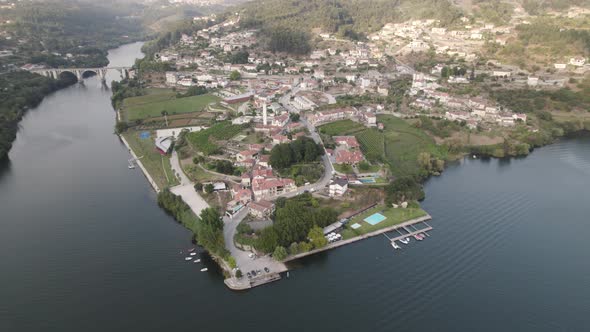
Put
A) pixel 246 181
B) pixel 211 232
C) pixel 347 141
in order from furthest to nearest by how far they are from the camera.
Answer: pixel 347 141, pixel 246 181, pixel 211 232

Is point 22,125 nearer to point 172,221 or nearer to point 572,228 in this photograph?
point 172,221

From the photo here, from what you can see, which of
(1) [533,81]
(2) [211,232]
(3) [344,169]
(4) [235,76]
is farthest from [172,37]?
(2) [211,232]

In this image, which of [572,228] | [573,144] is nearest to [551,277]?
[572,228]

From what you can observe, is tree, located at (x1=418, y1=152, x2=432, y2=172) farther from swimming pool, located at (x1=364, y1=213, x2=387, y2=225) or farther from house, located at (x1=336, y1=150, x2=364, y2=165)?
swimming pool, located at (x1=364, y1=213, x2=387, y2=225)

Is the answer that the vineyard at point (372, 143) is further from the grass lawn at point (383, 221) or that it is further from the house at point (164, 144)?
the house at point (164, 144)

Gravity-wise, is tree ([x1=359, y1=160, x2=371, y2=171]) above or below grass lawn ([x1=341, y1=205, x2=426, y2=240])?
above

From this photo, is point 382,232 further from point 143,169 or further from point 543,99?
point 543,99

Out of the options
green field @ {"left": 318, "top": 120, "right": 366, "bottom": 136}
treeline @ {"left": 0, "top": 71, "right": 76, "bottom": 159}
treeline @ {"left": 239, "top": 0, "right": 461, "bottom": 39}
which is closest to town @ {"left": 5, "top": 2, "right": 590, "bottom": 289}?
green field @ {"left": 318, "top": 120, "right": 366, "bottom": 136}
